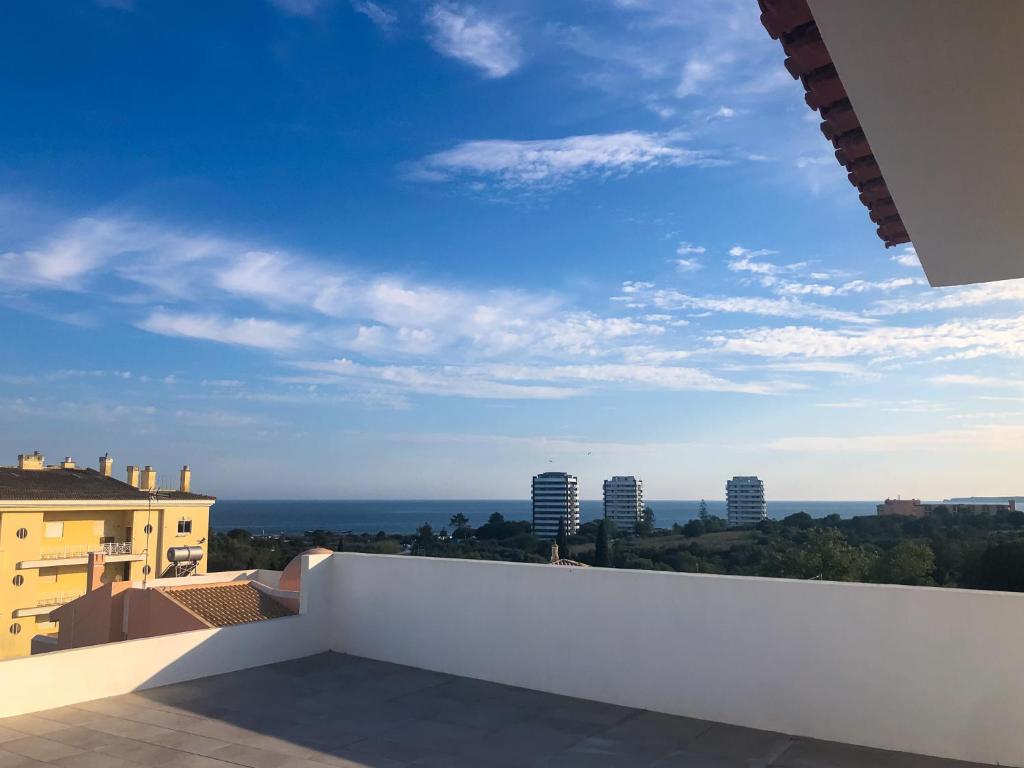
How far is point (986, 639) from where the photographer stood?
161 inches

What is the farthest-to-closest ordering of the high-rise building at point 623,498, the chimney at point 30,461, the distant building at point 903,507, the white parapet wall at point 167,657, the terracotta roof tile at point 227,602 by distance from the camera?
the high-rise building at point 623,498 < the chimney at point 30,461 < the distant building at point 903,507 < the terracotta roof tile at point 227,602 < the white parapet wall at point 167,657

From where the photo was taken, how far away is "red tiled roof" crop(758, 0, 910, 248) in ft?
6.08

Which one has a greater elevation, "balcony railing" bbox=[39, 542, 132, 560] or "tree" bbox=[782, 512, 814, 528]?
"tree" bbox=[782, 512, 814, 528]

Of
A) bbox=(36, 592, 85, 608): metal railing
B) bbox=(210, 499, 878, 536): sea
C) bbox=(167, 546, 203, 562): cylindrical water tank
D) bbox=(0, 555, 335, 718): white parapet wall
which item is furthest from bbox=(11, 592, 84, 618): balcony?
bbox=(0, 555, 335, 718): white parapet wall

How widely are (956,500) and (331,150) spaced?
58.6ft

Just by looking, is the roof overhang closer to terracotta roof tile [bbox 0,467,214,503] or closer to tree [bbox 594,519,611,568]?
tree [bbox 594,519,611,568]

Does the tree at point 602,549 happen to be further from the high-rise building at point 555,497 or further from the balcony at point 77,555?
the balcony at point 77,555

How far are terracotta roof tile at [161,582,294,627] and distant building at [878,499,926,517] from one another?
17951mm

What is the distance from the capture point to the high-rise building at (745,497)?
35.0m

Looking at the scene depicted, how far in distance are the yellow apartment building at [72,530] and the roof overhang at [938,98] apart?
88.7 ft

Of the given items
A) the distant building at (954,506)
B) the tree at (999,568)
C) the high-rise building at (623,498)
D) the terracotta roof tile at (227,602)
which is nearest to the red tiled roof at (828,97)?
the terracotta roof tile at (227,602)

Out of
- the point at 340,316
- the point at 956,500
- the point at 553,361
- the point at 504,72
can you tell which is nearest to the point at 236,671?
the point at 504,72

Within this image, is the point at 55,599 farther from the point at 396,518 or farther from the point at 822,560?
the point at 396,518

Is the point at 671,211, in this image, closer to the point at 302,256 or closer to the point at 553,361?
the point at 302,256
